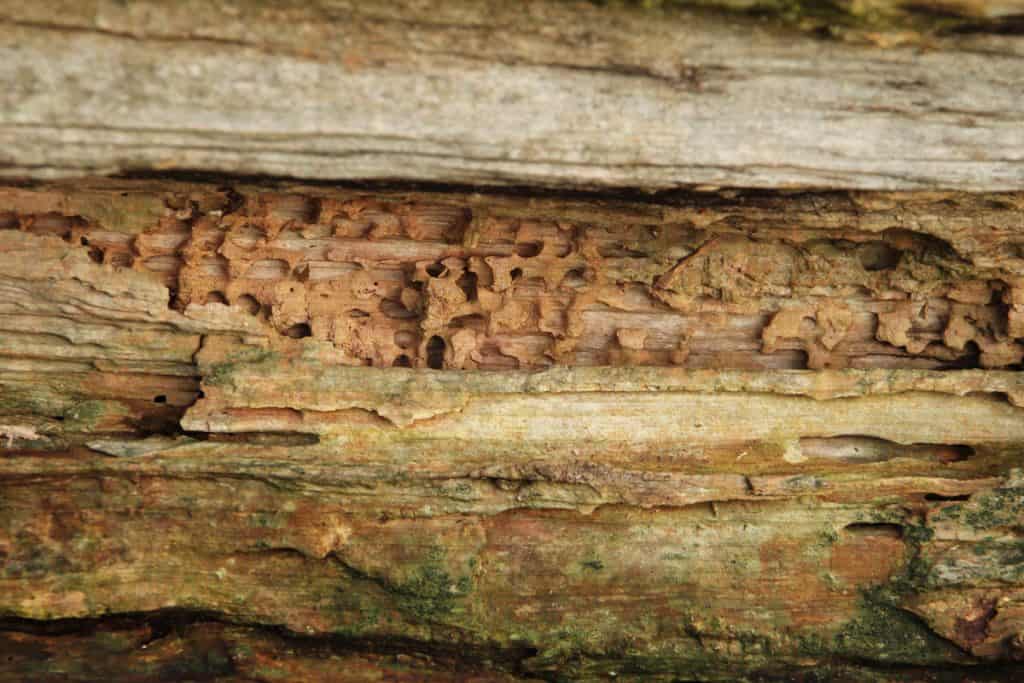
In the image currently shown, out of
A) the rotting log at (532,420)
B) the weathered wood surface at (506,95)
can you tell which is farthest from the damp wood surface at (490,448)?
the weathered wood surface at (506,95)

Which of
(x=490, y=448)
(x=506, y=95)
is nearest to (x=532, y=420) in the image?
(x=490, y=448)

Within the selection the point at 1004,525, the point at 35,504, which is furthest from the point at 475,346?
the point at 1004,525

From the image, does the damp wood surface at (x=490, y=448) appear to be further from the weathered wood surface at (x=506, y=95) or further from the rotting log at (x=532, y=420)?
the weathered wood surface at (x=506, y=95)

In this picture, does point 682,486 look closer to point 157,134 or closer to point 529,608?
point 529,608

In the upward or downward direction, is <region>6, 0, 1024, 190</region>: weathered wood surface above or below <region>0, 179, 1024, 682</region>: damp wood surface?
above

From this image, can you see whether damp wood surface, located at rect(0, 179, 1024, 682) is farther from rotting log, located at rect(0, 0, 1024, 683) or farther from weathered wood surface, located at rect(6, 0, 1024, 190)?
weathered wood surface, located at rect(6, 0, 1024, 190)

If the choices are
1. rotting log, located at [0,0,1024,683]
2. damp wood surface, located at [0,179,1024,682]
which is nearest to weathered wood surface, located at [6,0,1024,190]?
rotting log, located at [0,0,1024,683]
